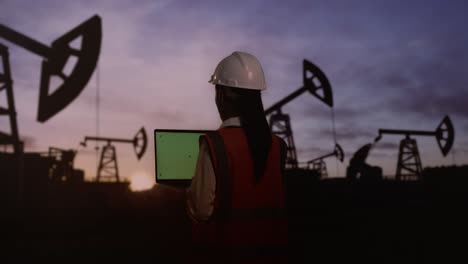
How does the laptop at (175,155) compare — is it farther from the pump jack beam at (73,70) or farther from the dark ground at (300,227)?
the pump jack beam at (73,70)

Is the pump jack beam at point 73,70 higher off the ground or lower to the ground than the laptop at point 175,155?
higher

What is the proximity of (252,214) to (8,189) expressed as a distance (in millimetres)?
15056

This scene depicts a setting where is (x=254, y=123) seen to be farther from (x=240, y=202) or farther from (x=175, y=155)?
(x=175, y=155)

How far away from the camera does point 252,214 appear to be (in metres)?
2.15

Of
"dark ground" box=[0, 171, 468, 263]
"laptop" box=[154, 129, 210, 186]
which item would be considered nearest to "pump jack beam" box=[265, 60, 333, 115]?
"dark ground" box=[0, 171, 468, 263]

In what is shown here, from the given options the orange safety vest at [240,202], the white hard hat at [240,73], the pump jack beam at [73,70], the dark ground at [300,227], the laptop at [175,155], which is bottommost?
the dark ground at [300,227]

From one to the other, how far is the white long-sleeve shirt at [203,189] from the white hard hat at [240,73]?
442 millimetres

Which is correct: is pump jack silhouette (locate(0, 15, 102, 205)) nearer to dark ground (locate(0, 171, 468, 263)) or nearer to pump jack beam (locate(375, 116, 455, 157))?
dark ground (locate(0, 171, 468, 263))

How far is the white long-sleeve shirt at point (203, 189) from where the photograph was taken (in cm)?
211

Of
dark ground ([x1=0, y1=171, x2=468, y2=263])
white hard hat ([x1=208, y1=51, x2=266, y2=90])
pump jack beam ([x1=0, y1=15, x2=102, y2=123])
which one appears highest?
pump jack beam ([x1=0, y1=15, x2=102, y2=123])

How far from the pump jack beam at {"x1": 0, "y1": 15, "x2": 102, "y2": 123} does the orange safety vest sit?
30.7 feet

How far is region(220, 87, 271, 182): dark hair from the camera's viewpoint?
219 centimetres

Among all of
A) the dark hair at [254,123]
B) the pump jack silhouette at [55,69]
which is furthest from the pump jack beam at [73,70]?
the dark hair at [254,123]

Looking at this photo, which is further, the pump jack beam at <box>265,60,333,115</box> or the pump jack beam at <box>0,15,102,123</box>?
the pump jack beam at <box>265,60,333,115</box>
